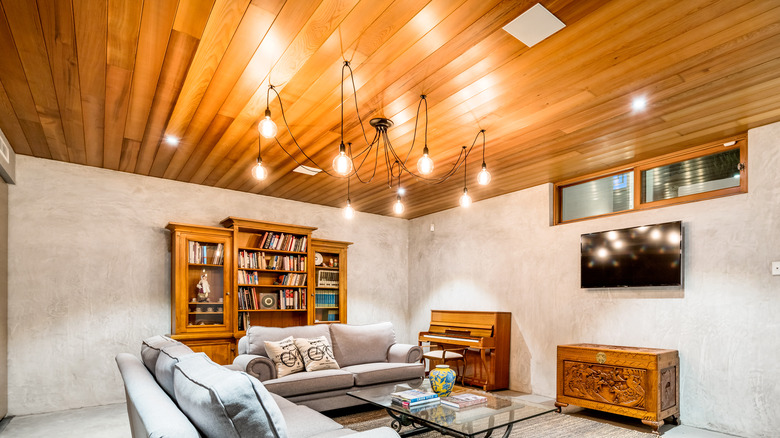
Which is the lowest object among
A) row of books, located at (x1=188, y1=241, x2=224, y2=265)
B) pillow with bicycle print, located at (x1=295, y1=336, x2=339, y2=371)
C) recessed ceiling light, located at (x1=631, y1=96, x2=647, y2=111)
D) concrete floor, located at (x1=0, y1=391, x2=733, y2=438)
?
concrete floor, located at (x1=0, y1=391, x2=733, y2=438)

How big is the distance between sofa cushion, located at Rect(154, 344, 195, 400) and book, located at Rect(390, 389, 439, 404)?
5.03 feet

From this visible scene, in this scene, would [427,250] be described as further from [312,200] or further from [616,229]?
[616,229]

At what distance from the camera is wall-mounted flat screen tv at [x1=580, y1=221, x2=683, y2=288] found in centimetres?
396

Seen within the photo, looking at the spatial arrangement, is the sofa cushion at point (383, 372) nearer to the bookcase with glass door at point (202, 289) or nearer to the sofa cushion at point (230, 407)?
the bookcase with glass door at point (202, 289)

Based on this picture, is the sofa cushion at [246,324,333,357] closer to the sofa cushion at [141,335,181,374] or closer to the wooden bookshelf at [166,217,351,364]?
the wooden bookshelf at [166,217,351,364]

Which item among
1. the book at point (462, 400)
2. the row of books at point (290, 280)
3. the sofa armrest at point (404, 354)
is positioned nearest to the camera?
the book at point (462, 400)

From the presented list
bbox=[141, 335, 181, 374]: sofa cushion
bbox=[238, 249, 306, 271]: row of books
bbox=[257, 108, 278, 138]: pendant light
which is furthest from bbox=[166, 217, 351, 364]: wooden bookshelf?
bbox=[257, 108, 278, 138]: pendant light

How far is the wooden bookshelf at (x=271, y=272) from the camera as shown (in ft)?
17.1

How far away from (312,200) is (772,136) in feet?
16.2

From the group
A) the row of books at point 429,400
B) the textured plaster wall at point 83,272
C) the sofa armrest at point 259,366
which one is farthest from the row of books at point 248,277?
the row of books at point 429,400

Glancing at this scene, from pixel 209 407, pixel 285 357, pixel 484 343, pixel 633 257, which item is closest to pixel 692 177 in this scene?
pixel 633 257

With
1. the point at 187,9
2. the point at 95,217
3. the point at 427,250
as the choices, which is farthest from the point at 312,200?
the point at 187,9

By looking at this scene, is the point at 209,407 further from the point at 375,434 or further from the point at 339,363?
the point at 339,363

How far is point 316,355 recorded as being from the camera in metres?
4.18
